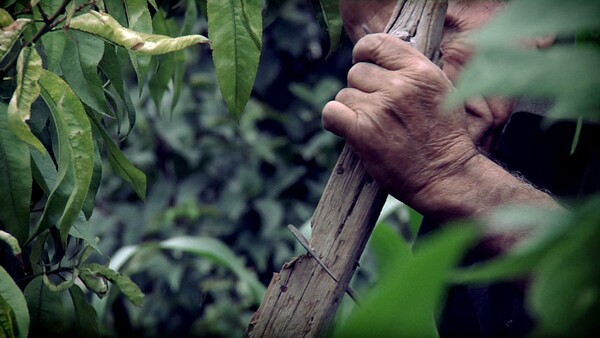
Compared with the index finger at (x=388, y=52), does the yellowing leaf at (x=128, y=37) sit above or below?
above

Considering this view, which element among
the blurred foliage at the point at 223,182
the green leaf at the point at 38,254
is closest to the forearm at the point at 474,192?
the green leaf at the point at 38,254

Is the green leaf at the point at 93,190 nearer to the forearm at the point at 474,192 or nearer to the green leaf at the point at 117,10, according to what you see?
the green leaf at the point at 117,10

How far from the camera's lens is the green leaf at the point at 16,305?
2.23 ft

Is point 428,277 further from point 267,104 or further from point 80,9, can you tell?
point 267,104

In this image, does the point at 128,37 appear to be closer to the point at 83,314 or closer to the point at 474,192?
the point at 83,314

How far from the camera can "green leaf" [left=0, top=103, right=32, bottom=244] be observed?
74 centimetres

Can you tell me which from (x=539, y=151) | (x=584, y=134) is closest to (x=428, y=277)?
(x=584, y=134)

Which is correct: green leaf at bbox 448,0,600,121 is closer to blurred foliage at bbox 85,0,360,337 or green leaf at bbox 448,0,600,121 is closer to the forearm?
the forearm

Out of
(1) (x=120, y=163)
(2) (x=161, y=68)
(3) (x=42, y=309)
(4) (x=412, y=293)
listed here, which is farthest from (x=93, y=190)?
(4) (x=412, y=293)

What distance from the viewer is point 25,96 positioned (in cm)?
66

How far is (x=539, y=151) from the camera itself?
4.46 feet

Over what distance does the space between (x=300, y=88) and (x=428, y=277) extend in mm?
2116

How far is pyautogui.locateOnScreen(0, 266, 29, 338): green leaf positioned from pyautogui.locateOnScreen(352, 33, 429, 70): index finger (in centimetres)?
54

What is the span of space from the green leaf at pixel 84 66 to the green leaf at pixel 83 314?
0.22 metres
